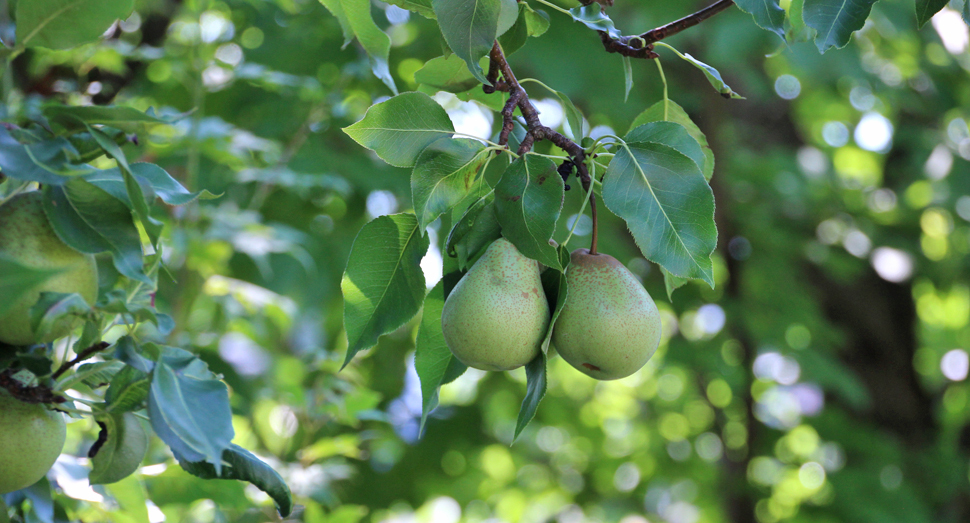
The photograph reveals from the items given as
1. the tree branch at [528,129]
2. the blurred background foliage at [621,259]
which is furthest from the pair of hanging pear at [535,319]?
the blurred background foliage at [621,259]

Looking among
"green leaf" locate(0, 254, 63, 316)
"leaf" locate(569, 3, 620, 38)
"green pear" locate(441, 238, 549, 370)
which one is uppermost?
"green leaf" locate(0, 254, 63, 316)

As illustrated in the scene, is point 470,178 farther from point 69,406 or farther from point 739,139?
point 739,139

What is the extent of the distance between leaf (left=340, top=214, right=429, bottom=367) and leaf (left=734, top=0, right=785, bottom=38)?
18.7 inches

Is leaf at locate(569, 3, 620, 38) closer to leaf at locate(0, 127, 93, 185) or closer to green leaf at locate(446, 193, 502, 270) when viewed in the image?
green leaf at locate(446, 193, 502, 270)

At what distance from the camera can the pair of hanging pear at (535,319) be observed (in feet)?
2.86

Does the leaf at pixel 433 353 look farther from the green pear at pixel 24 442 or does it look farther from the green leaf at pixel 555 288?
the green pear at pixel 24 442

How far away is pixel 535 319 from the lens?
0.90m

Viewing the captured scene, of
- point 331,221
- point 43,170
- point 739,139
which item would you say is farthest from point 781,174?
point 43,170

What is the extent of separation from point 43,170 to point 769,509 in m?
4.75

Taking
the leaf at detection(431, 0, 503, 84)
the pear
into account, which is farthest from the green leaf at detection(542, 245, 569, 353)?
the leaf at detection(431, 0, 503, 84)

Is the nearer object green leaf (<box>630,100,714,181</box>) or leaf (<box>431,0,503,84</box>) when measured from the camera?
leaf (<box>431,0,503,84</box>)

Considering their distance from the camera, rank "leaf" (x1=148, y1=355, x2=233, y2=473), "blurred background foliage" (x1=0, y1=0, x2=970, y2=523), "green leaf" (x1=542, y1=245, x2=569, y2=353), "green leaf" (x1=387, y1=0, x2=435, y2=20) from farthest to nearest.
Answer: "blurred background foliage" (x1=0, y1=0, x2=970, y2=523) → "green leaf" (x1=387, y1=0, x2=435, y2=20) → "green leaf" (x1=542, y1=245, x2=569, y2=353) → "leaf" (x1=148, y1=355, x2=233, y2=473)

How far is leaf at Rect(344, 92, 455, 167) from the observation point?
0.90 metres

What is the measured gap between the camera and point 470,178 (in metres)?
0.93
